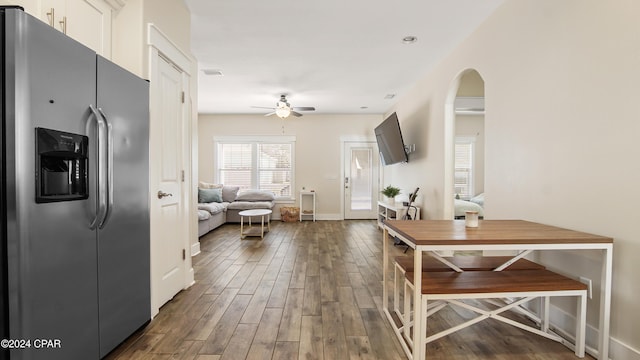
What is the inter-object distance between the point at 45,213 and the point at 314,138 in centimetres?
635

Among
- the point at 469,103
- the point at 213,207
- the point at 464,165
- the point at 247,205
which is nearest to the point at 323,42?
the point at 469,103

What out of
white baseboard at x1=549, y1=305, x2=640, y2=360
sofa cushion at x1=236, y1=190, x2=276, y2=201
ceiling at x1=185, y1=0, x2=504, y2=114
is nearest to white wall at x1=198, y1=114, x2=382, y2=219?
sofa cushion at x1=236, y1=190, x2=276, y2=201

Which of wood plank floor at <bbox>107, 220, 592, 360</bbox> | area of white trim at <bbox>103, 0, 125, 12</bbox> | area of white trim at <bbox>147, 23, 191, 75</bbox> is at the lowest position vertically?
wood plank floor at <bbox>107, 220, 592, 360</bbox>

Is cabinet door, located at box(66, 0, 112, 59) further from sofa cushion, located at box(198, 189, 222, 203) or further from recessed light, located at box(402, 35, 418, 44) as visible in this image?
sofa cushion, located at box(198, 189, 222, 203)

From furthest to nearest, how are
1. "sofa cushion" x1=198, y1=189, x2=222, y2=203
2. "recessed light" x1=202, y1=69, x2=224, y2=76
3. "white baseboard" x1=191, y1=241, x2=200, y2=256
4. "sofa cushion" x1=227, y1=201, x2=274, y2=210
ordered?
1. "sofa cushion" x1=227, y1=201, x2=274, y2=210
2. "sofa cushion" x1=198, y1=189, x2=222, y2=203
3. "recessed light" x1=202, y1=69, x2=224, y2=76
4. "white baseboard" x1=191, y1=241, x2=200, y2=256

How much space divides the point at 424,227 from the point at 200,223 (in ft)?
13.9

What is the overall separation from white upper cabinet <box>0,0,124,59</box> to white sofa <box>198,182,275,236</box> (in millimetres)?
4090

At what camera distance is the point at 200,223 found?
5234 mm

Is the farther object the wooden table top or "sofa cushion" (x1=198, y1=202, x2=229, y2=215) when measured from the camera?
"sofa cushion" (x1=198, y1=202, x2=229, y2=215)

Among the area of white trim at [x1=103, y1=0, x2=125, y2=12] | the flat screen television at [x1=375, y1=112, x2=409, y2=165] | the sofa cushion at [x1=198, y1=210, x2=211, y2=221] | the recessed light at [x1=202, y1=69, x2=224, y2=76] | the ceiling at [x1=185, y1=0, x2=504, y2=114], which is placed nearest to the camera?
the area of white trim at [x1=103, y1=0, x2=125, y2=12]

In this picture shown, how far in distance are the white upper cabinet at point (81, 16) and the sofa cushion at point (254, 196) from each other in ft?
16.9

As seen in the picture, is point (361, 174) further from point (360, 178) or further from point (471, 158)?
point (471, 158)

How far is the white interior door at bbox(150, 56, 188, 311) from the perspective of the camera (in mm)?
2305

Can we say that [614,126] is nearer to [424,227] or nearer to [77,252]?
[424,227]
